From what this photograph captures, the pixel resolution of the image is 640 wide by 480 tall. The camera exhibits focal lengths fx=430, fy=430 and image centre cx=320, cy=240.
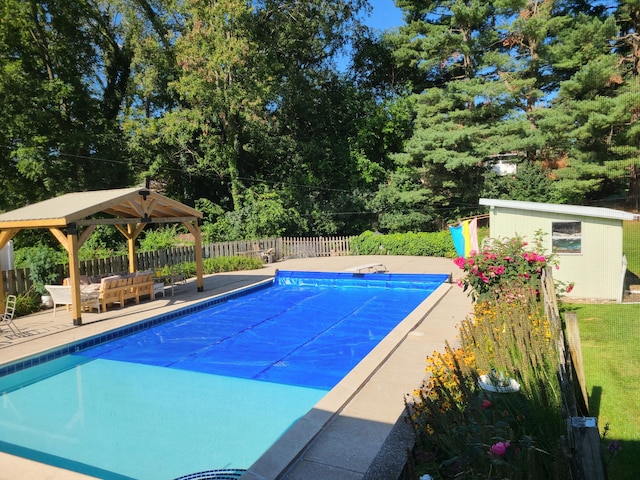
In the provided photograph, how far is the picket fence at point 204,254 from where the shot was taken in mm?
11141

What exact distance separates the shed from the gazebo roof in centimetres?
929

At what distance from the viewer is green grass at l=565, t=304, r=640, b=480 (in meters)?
3.77

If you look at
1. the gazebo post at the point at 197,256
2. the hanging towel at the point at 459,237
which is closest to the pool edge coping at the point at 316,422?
the hanging towel at the point at 459,237

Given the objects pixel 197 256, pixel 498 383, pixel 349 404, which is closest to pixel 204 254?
pixel 197 256

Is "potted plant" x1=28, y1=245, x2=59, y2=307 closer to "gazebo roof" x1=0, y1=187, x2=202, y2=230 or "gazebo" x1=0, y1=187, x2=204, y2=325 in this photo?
"gazebo" x1=0, y1=187, x2=204, y2=325

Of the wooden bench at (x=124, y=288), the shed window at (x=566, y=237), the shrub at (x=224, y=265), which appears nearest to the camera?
the shed window at (x=566, y=237)

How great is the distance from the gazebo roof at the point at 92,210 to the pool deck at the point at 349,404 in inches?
89.1

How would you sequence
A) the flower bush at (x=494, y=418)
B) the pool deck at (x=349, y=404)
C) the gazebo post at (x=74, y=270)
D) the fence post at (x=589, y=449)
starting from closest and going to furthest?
the fence post at (x=589, y=449) → the flower bush at (x=494, y=418) → the pool deck at (x=349, y=404) → the gazebo post at (x=74, y=270)

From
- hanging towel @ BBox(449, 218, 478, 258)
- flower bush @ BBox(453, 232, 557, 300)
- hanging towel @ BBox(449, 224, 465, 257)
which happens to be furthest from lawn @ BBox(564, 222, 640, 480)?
hanging towel @ BBox(449, 224, 465, 257)

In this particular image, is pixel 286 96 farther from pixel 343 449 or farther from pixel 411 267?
pixel 343 449

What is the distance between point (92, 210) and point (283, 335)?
5055 millimetres

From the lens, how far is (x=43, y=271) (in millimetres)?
11484

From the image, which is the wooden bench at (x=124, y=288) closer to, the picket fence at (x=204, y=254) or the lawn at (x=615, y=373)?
the picket fence at (x=204, y=254)

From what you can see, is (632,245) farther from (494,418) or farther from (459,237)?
(494,418)
